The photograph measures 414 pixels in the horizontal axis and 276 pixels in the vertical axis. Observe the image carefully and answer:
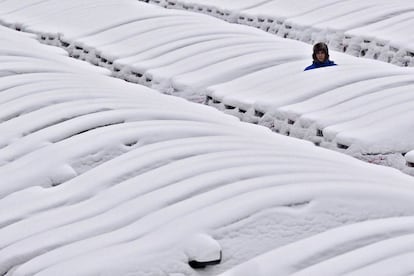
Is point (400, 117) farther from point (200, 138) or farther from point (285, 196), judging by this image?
point (285, 196)

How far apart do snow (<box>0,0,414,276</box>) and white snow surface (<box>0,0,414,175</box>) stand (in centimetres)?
3

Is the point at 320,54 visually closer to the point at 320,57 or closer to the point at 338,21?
the point at 320,57

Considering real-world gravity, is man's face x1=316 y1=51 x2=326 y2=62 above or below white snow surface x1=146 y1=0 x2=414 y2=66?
above

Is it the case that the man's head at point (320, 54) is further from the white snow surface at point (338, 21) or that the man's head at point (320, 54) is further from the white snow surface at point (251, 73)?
the white snow surface at point (338, 21)

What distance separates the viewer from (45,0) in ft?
53.9

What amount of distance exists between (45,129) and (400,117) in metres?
3.16

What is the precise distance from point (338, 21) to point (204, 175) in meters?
9.46

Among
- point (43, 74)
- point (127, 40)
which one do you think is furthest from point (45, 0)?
point (43, 74)

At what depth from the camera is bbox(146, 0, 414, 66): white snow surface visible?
41.5 ft

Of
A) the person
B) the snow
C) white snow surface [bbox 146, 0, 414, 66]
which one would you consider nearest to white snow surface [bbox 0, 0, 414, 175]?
the snow

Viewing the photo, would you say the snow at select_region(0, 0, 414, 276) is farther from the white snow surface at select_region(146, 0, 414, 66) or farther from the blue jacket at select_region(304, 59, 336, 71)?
the white snow surface at select_region(146, 0, 414, 66)

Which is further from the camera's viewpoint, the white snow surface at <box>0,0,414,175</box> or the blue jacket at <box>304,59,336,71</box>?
the blue jacket at <box>304,59,336,71</box>

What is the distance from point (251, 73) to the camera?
10281mm

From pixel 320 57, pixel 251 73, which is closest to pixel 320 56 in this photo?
pixel 320 57
